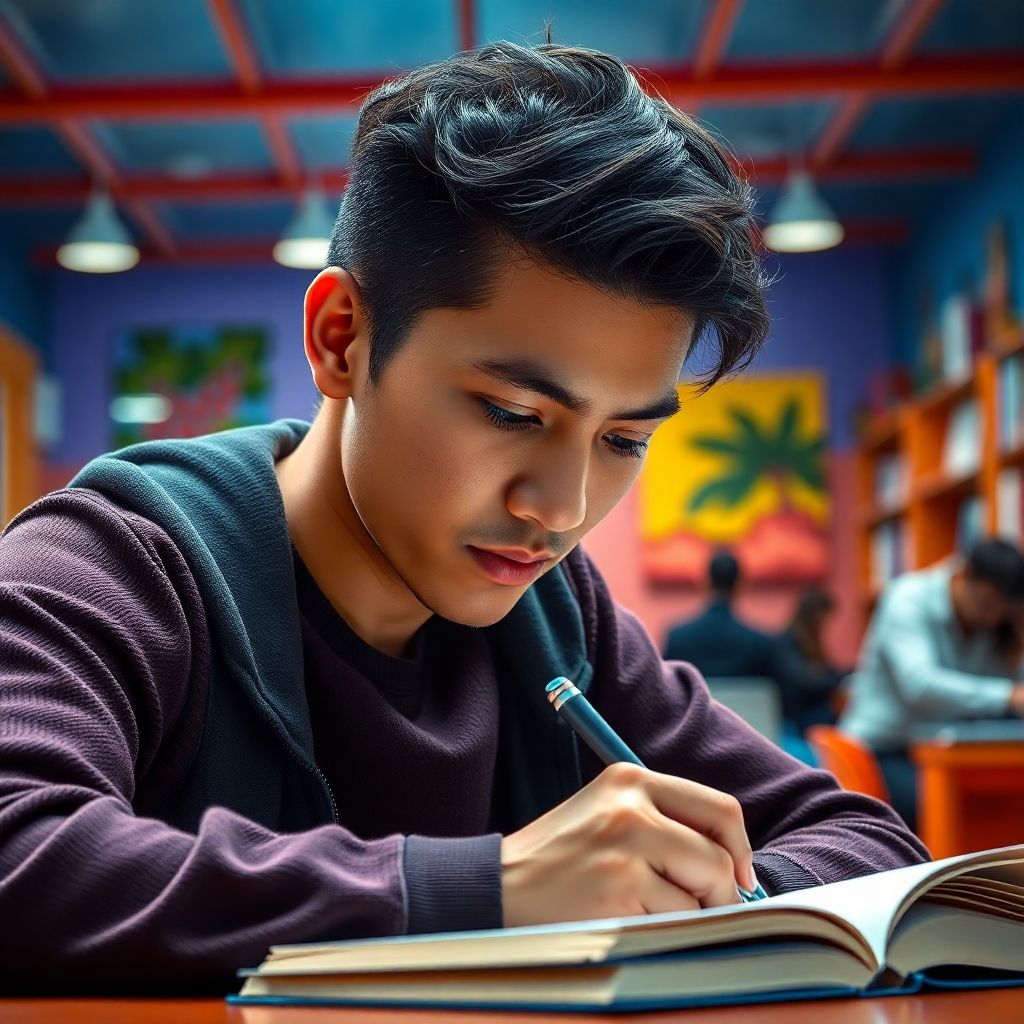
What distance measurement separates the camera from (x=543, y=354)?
3.28ft

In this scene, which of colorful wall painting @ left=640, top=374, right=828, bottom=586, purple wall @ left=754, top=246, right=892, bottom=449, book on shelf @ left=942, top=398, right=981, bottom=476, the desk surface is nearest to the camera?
the desk surface

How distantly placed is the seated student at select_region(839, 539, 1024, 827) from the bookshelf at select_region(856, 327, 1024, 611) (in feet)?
3.05

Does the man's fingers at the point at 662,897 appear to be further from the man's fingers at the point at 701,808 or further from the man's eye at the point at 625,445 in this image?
the man's eye at the point at 625,445

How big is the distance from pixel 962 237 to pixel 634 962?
6.86 m

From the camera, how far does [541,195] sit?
1037mm

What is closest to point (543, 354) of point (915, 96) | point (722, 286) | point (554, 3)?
point (722, 286)

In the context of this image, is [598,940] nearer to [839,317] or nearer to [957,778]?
[957,778]

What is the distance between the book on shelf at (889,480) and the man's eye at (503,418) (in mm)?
6169

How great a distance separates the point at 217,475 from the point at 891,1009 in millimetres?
679

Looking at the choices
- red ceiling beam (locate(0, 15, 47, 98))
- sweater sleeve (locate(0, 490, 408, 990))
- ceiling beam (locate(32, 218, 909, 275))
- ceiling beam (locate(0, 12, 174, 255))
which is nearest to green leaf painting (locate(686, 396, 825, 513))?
ceiling beam (locate(32, 218, 909, 275))

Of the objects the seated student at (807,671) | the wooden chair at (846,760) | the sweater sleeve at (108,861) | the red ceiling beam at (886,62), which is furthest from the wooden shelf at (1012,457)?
the sweater sleeve at (108,861)

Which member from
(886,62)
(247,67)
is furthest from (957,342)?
(247,67)

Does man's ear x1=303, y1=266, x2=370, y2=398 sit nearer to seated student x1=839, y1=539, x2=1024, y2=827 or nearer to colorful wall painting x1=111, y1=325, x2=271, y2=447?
seated student x1=839, y1=539, x2=1024, y2=827

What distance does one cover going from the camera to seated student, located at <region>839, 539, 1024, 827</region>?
4332 mm
